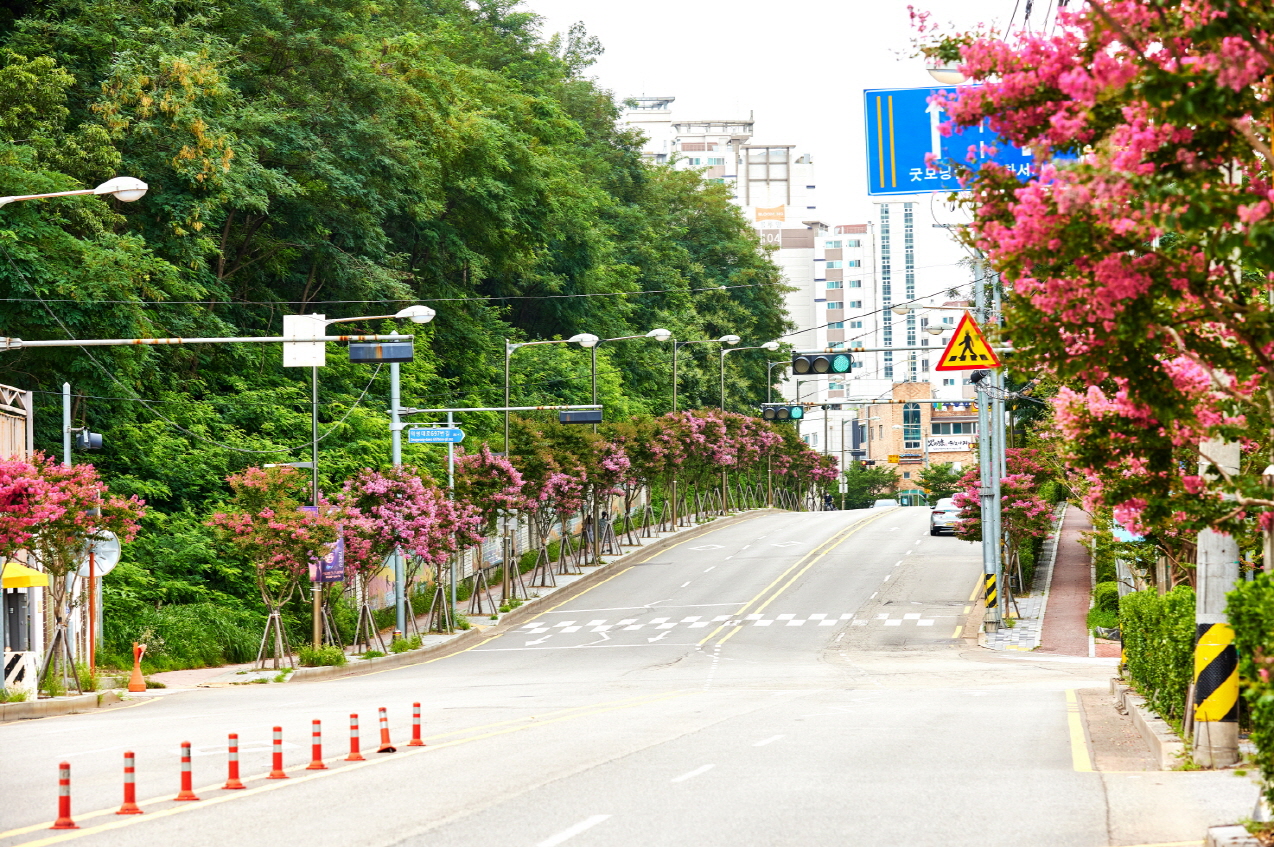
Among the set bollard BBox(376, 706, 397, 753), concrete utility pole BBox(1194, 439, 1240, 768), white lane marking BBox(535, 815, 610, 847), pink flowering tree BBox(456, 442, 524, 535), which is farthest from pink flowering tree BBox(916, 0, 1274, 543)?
pink flowering tree BBox(456, 442, 524, 535)

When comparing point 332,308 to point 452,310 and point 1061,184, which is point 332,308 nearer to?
point 452,310

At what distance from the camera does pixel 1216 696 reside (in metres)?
13.6

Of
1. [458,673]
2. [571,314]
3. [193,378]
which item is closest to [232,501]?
Result: [193,378]

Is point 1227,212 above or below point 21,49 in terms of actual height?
below

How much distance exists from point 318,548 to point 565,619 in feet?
44.5

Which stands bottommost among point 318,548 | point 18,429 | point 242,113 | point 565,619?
point 565,619

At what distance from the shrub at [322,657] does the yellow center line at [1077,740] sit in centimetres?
1786

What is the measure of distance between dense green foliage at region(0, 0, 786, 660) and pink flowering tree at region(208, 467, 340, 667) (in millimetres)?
3845

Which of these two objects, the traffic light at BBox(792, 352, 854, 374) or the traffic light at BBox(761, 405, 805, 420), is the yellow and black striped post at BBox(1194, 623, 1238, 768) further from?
the traffic light at BBox(761, 405, 805, 420)

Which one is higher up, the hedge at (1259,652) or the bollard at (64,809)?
the hedge at (1259,652)

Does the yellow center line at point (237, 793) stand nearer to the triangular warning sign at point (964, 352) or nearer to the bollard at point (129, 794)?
the bollard at point (129, 794)

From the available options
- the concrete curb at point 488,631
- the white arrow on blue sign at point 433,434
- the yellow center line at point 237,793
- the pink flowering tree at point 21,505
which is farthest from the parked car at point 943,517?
the yellow center line at point 237,793

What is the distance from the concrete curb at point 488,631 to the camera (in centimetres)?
3434

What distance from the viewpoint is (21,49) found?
40531mm
